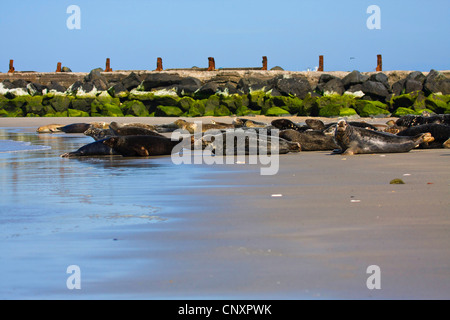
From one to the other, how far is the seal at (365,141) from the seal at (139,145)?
2.51 metres

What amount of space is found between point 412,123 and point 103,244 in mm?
10311

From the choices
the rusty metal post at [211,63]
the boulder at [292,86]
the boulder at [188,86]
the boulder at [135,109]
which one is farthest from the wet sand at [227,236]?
the rusty metal post at [211,63]

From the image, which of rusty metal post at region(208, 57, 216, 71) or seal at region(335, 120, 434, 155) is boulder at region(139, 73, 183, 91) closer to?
rusty metal post at region(208, 57, 216, 71)

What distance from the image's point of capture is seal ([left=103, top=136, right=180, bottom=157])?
9.16m

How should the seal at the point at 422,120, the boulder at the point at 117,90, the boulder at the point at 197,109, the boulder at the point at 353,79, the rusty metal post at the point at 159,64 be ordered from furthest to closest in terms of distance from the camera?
the rusty metal post at the point at 159,64 < the boulder at the point at 117,90 < the boulder at the point at 353,79 < the boulder at the point at 197,109 < the seal at the point at 422,120

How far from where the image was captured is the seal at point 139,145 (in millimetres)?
9164

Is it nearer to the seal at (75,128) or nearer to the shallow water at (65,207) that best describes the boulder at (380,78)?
the seal at (75,128)

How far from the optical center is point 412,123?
12578 millimetres

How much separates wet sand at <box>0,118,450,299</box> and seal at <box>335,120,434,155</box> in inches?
98.6

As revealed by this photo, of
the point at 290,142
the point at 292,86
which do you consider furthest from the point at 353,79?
the point at 290,142

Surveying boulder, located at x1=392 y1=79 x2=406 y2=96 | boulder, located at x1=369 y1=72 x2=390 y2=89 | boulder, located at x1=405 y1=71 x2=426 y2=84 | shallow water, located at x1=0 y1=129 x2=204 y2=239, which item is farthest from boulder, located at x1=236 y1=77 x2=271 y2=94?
shallow water, located at x1=0 y1=129 x2=204 y2=239

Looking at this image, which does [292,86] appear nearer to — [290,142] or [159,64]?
[159,64]

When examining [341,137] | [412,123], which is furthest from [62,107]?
[341,137]
